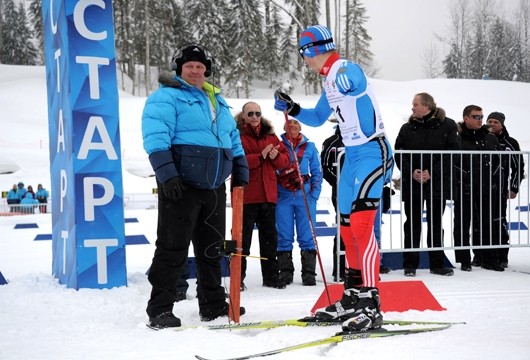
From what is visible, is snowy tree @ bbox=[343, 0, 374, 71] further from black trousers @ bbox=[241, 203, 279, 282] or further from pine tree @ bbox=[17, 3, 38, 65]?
black trousers @ bbox=[241, 203, 279, 282]

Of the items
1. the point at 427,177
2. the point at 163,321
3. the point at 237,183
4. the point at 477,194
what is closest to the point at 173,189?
the point at 237,183

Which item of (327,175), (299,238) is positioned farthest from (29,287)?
(327,175)

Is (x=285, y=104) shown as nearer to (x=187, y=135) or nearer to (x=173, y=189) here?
(x=187, y=135)

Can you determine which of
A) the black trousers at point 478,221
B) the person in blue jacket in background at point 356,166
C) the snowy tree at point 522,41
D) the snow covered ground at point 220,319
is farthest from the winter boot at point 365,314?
the snowy tree at point 522,41

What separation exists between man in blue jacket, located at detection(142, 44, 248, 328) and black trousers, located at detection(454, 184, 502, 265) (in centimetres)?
333

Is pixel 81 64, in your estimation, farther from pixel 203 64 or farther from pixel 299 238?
pixel 299 238

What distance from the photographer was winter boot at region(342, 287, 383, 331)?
345cm

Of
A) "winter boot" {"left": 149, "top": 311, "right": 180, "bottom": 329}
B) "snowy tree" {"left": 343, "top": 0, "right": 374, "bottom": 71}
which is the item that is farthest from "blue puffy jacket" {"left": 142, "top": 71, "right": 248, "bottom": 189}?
"snowy tree" {"left": 343, "top": 0, "right": 374, "bottom": 71}

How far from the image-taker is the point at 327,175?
20.8 ft

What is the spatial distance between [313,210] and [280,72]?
5149 cm

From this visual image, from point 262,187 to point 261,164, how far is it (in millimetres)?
230

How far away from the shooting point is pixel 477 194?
6719mm

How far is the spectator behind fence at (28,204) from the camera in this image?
617 inches

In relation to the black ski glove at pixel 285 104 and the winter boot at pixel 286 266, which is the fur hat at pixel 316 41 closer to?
the black ski glove at pixel 285 104
